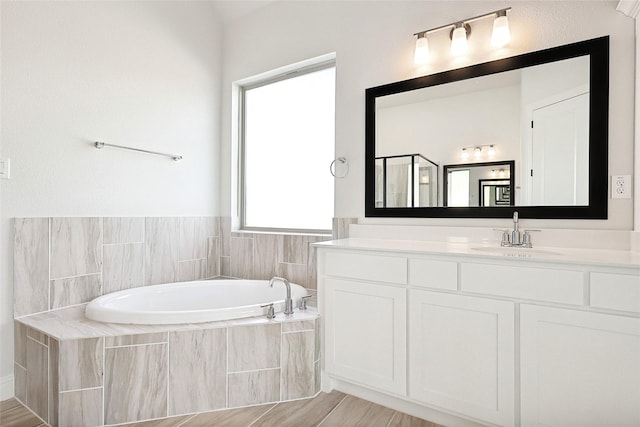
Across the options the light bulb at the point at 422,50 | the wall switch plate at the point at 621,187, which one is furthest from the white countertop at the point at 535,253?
the light bulb at the point at 422,50

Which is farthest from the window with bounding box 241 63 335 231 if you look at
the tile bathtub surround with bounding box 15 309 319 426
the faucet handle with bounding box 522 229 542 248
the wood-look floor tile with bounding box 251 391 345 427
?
the faucet handle with bounding box 522 229 542 248

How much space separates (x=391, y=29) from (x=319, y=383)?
2.25 m

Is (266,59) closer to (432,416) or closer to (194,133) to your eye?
(194,133)

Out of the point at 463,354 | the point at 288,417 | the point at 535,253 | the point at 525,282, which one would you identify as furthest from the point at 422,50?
the point at 288,417

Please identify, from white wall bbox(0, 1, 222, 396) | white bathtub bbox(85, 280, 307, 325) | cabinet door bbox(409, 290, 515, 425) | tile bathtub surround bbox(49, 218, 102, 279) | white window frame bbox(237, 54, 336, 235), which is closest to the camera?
cabinet door bbox(409, 290, 515, 425)

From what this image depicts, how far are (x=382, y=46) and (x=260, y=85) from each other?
3.97 ft

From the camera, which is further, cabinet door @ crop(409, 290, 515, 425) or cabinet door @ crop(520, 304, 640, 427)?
cabinet door @ crop(409, 290, 515, 425)

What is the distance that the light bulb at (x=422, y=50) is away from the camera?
217cm

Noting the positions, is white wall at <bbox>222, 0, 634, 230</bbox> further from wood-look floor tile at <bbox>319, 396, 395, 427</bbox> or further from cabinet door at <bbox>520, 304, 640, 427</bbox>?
wood-look floor tile at <bbox>319, 396, 395, 427</bbox>

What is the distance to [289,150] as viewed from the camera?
2.99 m

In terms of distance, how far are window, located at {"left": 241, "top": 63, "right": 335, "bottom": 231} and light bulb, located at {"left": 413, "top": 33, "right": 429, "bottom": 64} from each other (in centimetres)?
75

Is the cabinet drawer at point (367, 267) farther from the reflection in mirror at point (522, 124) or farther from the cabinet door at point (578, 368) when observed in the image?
the reflection in mirror at point (522, 124)

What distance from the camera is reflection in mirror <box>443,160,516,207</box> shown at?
6.46 feet

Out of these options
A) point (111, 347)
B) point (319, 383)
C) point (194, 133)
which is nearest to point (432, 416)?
point (319, 383)
